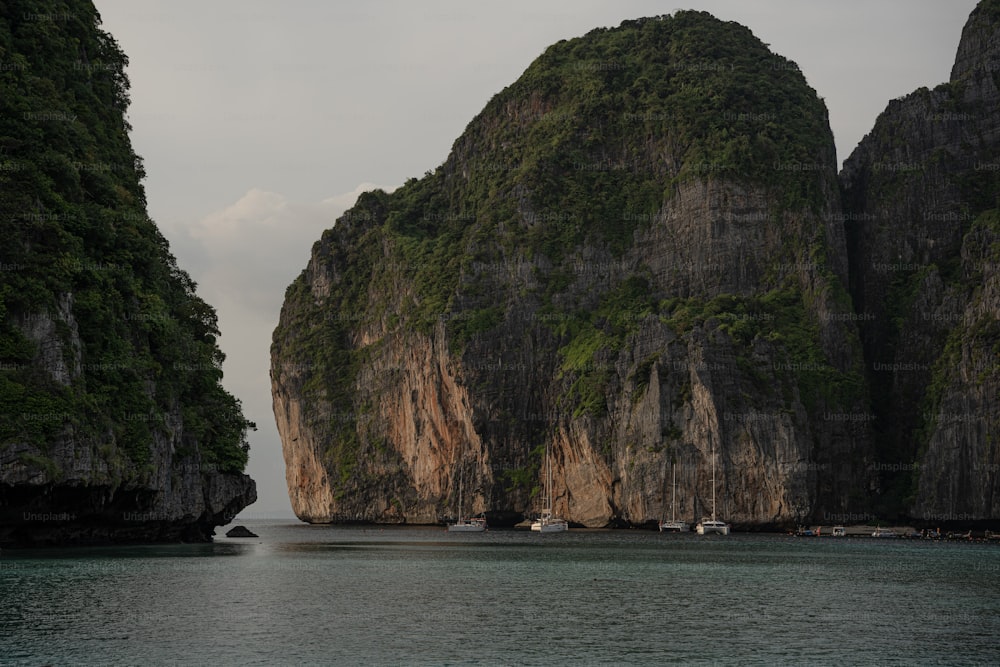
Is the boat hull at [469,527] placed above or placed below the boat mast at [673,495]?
below

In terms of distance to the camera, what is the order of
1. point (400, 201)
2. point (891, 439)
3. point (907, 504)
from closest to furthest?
point (907, 504)
point (891, 439)
point (400, 201)

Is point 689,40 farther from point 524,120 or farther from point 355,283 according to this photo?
point 355,283

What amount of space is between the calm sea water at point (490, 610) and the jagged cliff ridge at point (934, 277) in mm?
39451

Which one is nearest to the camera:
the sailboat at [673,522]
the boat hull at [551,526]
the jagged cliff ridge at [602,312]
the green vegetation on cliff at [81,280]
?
the green vegetation on cliff at [81,280]

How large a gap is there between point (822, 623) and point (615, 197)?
11914cm

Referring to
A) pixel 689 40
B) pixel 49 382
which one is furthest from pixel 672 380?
pixel 49 382

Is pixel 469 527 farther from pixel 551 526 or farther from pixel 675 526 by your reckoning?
pixel 675 526

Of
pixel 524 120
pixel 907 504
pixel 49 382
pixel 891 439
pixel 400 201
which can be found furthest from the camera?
pixel 400 201

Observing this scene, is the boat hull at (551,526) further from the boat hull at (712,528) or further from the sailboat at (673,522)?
the boat hull at (712,528)

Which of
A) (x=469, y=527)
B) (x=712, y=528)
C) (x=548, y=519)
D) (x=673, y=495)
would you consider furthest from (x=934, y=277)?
(x=469, y=527)

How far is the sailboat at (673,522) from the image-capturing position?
381 feet

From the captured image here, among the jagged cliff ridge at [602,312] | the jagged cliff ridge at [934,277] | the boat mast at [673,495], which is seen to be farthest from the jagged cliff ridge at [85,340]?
the jagged cliff ridge at [934,277]

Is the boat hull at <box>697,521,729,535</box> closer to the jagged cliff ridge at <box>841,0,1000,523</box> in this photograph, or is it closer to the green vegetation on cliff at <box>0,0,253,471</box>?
the jagged cliff ridge at <box>841,0,1000,523</box>

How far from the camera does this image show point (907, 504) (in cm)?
11425
